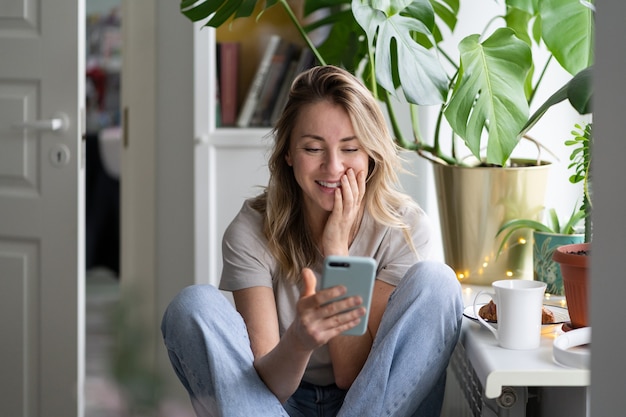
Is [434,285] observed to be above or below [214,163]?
below

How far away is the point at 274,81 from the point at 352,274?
1328mm

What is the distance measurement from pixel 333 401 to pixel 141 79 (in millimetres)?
1231

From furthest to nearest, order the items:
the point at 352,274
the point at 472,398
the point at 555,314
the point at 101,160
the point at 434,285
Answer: the point at 101,160 < the point at 472,398 < the point at 555,314 < the point at 434,285 < the point at 352,274

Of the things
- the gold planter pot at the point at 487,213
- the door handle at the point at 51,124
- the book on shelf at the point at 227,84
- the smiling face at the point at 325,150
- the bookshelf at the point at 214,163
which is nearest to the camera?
the smiling face at the point at 325,150

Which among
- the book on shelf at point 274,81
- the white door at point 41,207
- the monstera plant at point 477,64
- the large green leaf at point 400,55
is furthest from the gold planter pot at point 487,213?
the white door at point 41,207

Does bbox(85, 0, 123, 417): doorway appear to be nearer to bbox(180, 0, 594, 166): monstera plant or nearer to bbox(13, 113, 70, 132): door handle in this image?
bbox(13, 113, 70, 132): door handle

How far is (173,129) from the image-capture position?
2.49 m

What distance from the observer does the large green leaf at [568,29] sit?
181cm

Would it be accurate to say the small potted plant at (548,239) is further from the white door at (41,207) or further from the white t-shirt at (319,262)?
the white door at (41,207)

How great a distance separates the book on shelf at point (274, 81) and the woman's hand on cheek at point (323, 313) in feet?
3.93

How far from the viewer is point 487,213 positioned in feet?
6.39

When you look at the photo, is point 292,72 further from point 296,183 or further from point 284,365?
point 284,365

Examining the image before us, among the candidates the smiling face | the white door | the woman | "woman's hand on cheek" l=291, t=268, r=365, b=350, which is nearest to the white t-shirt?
the woman

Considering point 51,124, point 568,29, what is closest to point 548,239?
point 568,29
